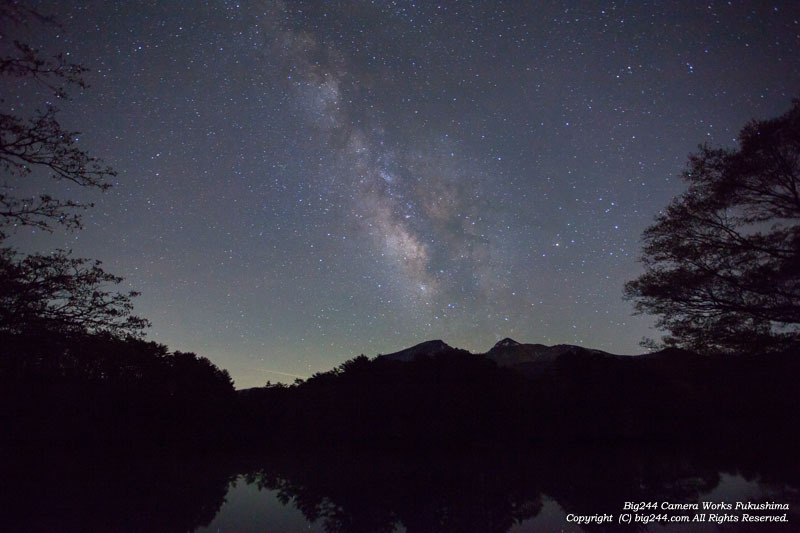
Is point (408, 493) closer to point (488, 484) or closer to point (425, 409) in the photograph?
point (488, 484)

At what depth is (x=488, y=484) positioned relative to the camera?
31.0 ft

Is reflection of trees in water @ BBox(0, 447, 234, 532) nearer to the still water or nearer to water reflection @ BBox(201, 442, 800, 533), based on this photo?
the still water

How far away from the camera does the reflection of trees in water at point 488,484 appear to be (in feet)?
22.1

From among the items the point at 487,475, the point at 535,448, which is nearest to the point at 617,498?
the point at 487,475

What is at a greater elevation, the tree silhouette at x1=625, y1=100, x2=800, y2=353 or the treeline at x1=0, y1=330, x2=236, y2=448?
the tree silhouette at x1=625, y1=100, x2=800, y2=353

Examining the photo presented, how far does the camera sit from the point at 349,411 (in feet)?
66.5

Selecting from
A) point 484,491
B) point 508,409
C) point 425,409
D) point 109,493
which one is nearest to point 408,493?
point 484,491

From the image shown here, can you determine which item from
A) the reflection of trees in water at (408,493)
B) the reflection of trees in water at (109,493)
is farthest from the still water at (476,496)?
the reflection of trees in water at (109,493)

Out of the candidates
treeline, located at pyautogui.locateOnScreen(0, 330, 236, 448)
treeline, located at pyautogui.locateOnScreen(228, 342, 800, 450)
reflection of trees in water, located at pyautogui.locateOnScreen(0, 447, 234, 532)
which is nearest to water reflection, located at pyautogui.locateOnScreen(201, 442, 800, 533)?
reflection of trees in water, located at pyautogui.locateOnScreen(0, 447, 234, 532)

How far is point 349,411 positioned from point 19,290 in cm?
1579

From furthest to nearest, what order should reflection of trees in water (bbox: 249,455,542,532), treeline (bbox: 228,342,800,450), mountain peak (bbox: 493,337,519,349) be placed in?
mountain peak (bbox: 493,337,519,349), treeline (bbox: 228,342,800,450), reflection of trees in water (bbox: 249,455,542,532)

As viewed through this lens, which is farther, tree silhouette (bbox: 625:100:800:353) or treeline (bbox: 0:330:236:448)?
treeline (bbox: 0:330:236:448)

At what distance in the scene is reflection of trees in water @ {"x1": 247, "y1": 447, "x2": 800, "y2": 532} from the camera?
6.73m

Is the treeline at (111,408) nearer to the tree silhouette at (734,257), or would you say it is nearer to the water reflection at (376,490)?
the water reflection at (376,490)
